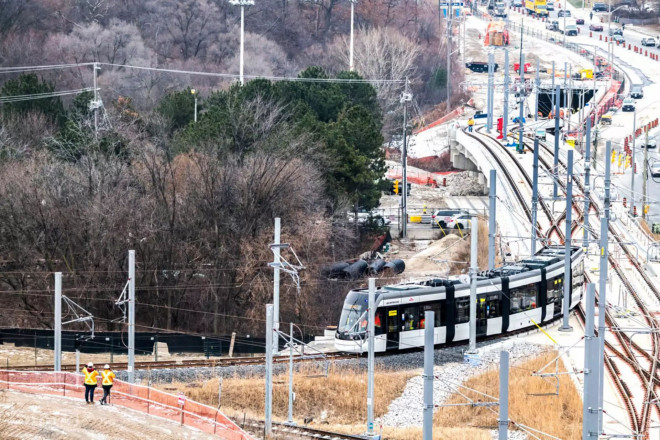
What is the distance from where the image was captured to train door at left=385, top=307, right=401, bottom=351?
138 feet

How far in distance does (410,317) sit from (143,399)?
10752 mm

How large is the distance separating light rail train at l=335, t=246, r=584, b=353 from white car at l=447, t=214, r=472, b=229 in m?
23.9

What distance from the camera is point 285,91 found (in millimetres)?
81750

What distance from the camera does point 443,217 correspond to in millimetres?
75062

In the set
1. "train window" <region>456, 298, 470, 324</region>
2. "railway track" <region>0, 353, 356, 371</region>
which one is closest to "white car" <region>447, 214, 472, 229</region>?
"train window" <region>456, 298, 470, 324</region>

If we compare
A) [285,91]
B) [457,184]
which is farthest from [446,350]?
[457,184]

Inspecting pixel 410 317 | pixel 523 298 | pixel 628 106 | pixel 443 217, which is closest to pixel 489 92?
pixel 443 217

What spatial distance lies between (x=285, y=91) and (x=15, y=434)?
171 feet

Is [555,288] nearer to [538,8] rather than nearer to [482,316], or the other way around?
[482,316]

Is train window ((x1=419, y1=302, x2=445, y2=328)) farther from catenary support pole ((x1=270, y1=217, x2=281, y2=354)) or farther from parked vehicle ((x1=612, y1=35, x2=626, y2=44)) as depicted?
parked vehicle ((x1=612, y1=35, x2=626, y2=44))

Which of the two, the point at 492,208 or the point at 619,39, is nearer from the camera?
the point at 492,208

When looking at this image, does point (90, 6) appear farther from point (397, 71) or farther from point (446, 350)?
A: point (446, 350)

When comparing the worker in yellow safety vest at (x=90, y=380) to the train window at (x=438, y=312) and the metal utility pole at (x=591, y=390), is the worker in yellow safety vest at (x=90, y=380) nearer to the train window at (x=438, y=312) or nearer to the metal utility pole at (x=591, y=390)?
the train window at (x=438, y=312)

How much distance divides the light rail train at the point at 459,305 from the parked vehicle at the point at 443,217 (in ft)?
81.3
